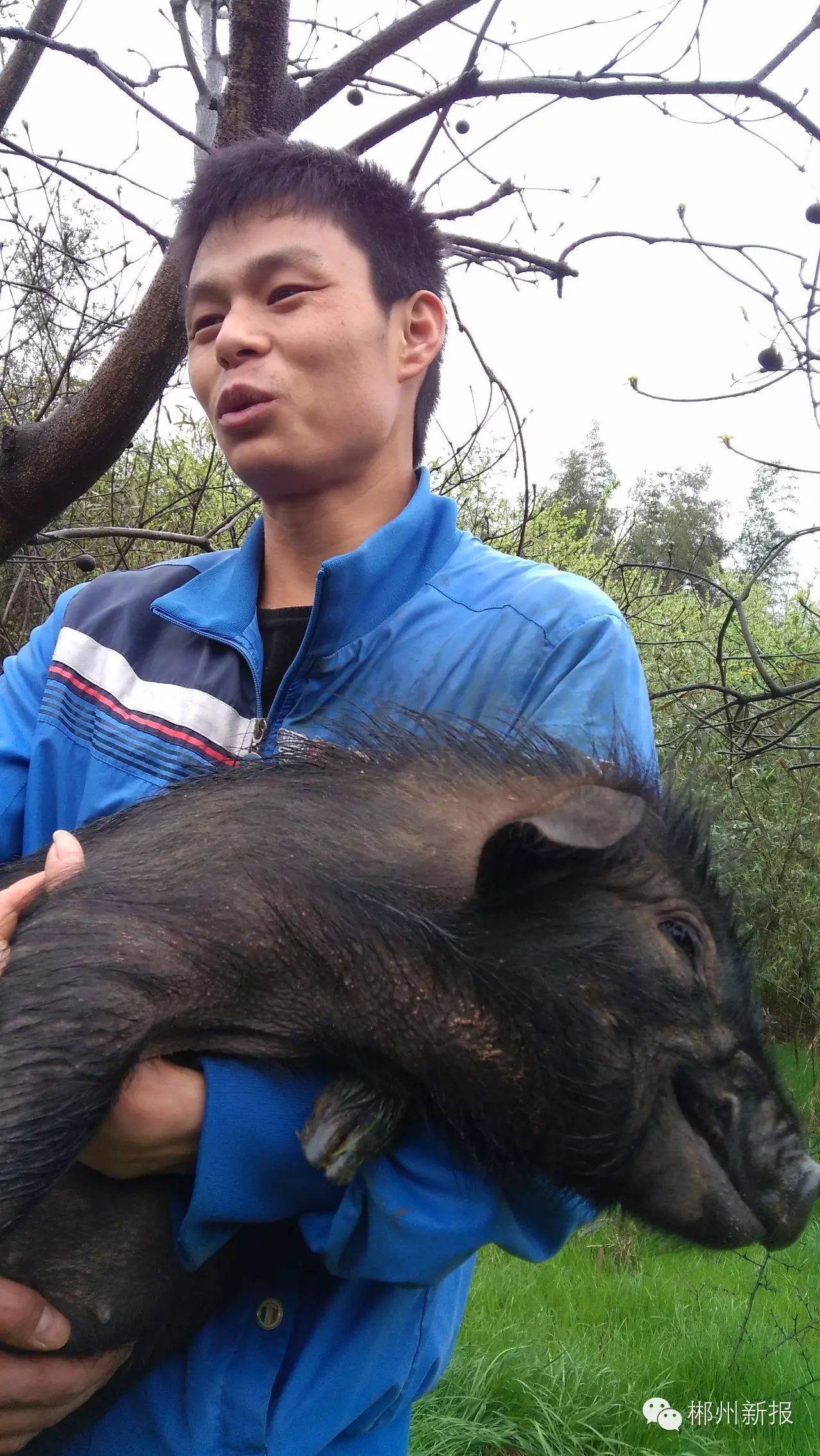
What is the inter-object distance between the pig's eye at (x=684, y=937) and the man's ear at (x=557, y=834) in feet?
0.96

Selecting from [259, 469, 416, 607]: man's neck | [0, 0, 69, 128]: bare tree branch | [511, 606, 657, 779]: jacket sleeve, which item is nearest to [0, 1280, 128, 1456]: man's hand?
[511, 606, 657, 779]: jacket sleeve

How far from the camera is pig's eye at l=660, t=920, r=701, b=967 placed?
80.4 inches

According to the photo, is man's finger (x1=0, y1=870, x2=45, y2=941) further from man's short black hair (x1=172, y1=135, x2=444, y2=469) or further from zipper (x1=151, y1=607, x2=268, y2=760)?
man's short black hair (x1=172, y1=135, x2=444, y2=469)

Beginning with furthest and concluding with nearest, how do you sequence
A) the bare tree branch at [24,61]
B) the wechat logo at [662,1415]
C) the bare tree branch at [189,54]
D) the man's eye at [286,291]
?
1. the wechat logo at [662,1415]
2. the bare tree branch at [189,54]
3. the bare tree branch at [24,61]
4. the man's eye at [286,291]

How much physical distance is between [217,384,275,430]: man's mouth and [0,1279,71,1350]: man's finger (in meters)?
1.71

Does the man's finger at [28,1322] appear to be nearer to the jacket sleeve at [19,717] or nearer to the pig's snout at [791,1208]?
the jacket sleeve at [19,717]

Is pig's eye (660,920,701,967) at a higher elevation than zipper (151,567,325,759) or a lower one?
lower

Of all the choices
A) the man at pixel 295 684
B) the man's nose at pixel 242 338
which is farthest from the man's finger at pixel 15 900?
the man's nose at pixel 242 338

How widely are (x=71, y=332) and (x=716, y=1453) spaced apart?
20.2ft

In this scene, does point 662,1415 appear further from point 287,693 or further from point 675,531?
point 675,531

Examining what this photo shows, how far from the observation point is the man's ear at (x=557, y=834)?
1766 mm

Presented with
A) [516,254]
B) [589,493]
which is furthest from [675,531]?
[516,254]

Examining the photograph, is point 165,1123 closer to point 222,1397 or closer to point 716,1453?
point 222,1397

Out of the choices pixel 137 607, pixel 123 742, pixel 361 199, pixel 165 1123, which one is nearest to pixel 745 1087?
pixel 165 1123
